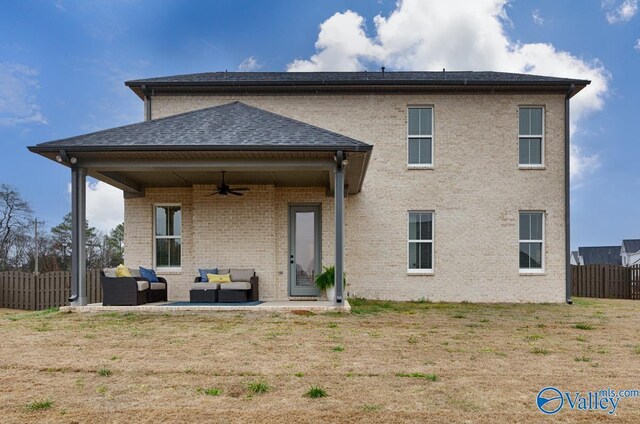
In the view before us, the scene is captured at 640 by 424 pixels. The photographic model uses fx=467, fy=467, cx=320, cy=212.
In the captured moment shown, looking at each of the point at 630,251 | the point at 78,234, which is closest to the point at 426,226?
the point at 78,234

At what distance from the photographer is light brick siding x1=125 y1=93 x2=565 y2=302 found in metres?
12.5

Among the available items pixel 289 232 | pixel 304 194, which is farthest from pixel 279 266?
pixel 304 194

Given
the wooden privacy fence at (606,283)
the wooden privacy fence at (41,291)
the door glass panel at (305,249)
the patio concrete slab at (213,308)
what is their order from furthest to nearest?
1. the wooden privacy fence at (606,283)
2. the wooden privacy fence at (41,291)
3. the door glass panel at (305,249)
4. the patio concrete slab at (213,308)

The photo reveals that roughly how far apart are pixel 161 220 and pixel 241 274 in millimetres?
2873

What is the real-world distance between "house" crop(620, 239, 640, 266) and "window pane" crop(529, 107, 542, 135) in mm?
39161

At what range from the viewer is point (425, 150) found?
12.9 metres

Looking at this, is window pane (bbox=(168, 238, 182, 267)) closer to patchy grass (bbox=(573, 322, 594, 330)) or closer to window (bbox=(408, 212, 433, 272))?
window (bbox=(408, 212, 433, 272))

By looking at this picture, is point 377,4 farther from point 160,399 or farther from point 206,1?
point 160,399

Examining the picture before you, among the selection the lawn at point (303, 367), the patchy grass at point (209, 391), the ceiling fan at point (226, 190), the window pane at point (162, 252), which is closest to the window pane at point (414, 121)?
the ceiling fan at point (226, 190)

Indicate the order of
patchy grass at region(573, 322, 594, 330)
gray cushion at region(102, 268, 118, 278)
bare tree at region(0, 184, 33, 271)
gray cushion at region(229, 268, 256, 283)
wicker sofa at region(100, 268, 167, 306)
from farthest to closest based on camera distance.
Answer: bare tree at region(0, 184, 33, 271)
gray cushion at region(229, 268, 256, 283)
gray cushion at region(102, 268, 118, 278)
wicker sofa at region(100, 268, 167, 306)
patchy grass at region(573, 322, 594, 330)

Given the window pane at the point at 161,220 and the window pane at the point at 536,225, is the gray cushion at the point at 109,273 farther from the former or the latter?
the window pane at the point at 536,225

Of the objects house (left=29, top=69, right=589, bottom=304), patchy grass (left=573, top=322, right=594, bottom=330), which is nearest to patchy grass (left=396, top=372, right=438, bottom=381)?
patchy grass (left=573, top=322, right=594, bottom=330)

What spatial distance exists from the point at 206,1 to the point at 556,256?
41.8ft

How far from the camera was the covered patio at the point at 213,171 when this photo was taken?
29.1ft
